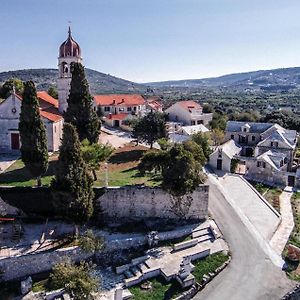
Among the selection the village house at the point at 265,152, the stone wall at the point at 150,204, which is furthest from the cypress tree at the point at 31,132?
the village house at the point at 265,152

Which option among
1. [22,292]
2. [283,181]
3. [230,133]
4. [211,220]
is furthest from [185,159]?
[230,133]

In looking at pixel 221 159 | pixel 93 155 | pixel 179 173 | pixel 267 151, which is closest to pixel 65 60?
pixel 93 155

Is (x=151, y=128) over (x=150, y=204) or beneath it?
over

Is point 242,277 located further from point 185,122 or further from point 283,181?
point 185,122

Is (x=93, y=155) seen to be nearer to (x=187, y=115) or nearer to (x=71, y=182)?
(x=71, y=182)

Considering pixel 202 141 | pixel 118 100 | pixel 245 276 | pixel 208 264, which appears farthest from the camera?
pixel 118 100

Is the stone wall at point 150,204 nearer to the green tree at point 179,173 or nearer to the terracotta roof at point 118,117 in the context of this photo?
the green tree at point 179,173

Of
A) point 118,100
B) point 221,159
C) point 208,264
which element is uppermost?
point 118,100
